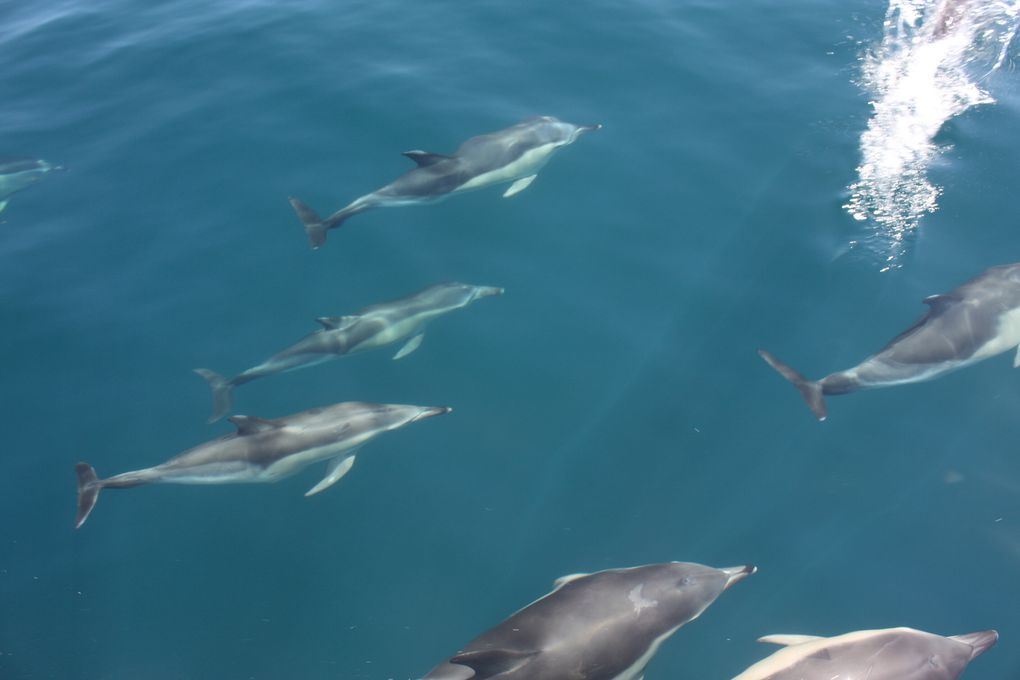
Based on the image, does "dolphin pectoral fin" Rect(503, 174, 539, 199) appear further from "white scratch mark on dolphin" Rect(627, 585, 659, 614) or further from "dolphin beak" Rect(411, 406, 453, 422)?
"white scratch mark on dolphin" Rect(627, 585, 659, 614)

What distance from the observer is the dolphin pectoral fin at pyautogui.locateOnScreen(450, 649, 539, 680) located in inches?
195

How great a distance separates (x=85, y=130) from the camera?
42.6 feet

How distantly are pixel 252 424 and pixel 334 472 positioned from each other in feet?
3.36

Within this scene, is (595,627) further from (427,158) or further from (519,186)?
(519,186)

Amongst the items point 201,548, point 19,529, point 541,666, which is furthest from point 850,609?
point 19,529

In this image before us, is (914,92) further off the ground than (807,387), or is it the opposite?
(914,92)

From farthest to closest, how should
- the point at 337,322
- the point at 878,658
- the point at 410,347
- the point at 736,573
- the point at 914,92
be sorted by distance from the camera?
the point at 914,92, the point at 410,347, the point at 337,322, the point at 736,573, the point at 878,658

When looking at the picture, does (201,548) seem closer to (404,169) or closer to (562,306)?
(562,306)

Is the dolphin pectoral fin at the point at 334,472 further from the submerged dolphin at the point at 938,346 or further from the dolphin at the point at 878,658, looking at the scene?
the submerged dolphin at the point at 938,346

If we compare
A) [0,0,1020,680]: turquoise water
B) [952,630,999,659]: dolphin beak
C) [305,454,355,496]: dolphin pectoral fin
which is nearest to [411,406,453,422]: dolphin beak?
[0,0,1020,680]: turquoise water

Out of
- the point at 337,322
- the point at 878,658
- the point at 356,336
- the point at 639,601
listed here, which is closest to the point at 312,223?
the point at 337,322

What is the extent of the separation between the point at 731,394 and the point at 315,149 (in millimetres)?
7685

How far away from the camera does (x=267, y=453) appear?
754cm

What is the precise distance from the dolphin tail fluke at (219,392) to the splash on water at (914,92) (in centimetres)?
816
